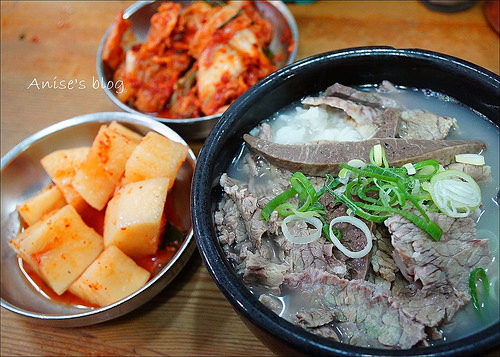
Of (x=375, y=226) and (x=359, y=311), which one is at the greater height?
(x=375, y=226)

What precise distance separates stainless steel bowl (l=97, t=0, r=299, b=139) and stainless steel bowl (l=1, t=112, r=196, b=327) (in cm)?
12

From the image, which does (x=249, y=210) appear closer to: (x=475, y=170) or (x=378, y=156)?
(x=378, y=156)

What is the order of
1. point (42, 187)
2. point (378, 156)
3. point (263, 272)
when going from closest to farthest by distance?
point (263, 272) → point (378, 156) → point (42, 187)

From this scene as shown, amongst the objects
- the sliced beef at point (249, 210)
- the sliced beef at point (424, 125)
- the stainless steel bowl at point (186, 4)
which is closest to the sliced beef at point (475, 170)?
the sliced beef at point (424, 125)

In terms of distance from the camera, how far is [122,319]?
192 cm

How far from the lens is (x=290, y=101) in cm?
175

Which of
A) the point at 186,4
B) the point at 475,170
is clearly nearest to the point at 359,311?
the point at 475,170

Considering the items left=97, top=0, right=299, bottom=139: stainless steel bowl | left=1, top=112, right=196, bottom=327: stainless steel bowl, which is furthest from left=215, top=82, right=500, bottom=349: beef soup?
Result: left=97, top=0, right=299, bottom=139: stainless steel bowl

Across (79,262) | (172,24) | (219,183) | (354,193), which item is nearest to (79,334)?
(79,262)

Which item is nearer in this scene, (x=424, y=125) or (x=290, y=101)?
(x=424, y=125)

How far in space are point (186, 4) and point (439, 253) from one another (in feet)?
7.92

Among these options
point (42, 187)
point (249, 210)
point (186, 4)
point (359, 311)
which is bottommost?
point (42, 187)

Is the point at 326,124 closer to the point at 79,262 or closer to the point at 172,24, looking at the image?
the point at 79,262

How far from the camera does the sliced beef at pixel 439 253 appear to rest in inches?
47.8
